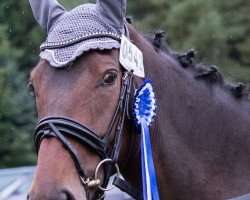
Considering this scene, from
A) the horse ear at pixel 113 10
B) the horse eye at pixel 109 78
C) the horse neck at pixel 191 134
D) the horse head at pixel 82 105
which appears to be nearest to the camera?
the horse head at pixel 82 105

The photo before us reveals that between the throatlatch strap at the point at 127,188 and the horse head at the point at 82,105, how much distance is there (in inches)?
3.2

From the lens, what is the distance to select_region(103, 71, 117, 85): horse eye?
2791mm

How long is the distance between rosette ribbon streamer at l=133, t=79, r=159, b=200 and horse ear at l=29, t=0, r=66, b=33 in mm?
586

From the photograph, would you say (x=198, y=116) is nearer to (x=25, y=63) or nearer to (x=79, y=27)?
(x=79, y=27)

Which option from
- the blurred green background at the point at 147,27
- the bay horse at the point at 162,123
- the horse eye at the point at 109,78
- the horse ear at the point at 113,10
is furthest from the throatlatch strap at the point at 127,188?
the blurred green background at the point at 147,27

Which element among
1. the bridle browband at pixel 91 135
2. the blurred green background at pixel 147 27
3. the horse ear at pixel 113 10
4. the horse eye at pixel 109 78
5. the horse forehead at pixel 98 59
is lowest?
the blurred green background at pixel 147 27

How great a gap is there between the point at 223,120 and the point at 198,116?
0.17 m

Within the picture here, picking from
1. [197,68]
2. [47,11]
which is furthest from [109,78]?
[197,68]

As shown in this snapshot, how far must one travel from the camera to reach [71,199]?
260cm

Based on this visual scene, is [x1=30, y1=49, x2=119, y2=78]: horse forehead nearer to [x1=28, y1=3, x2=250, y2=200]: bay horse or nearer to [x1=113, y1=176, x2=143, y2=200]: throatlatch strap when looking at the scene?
[x1=28, y1=3, x2=250, y2=200]: bay horse

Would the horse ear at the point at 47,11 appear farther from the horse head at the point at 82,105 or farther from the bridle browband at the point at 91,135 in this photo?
the bridle browband at the point at 91,135

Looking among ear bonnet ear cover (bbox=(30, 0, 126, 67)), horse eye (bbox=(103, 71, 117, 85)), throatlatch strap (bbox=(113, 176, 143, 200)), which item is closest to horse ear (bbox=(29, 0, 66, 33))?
ear bonnet ear cover (bbox=(30, 0, 126, 67))

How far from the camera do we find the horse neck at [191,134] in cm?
316

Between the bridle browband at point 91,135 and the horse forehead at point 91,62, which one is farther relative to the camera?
the horse forehead at point 91,62
